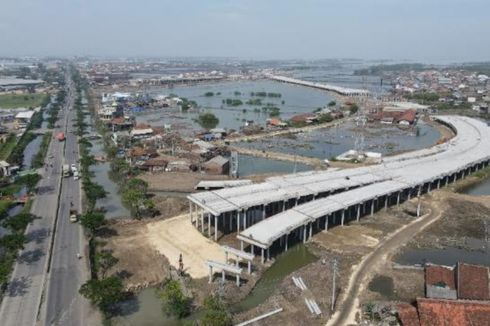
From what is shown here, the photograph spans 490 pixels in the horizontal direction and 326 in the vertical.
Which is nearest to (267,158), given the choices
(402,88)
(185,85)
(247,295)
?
(247,295)

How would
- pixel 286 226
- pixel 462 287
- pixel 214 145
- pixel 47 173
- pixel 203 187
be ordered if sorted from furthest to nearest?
pixel 214 145, pixel 47 173, pixel 203 187, pixel 286 226, pixel 462 287

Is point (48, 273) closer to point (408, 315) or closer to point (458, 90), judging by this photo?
point (408, 315)

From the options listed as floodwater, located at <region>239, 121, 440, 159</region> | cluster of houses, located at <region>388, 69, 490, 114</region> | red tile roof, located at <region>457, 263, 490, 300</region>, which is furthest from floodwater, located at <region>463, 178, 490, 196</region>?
cluster of houses, located at <region>388, 69, 490, 114</region>

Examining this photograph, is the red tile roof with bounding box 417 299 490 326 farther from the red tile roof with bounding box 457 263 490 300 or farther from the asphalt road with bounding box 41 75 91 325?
the asphalt road with bounding box 41 75 91 325

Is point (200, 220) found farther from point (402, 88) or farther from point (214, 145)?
point (402, 88)

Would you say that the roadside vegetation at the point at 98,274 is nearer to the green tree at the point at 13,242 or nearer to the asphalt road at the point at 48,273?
the asphalt road at the point at 48,273

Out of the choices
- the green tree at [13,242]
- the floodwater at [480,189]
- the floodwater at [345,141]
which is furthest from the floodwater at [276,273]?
the floodwater at [345,141]
